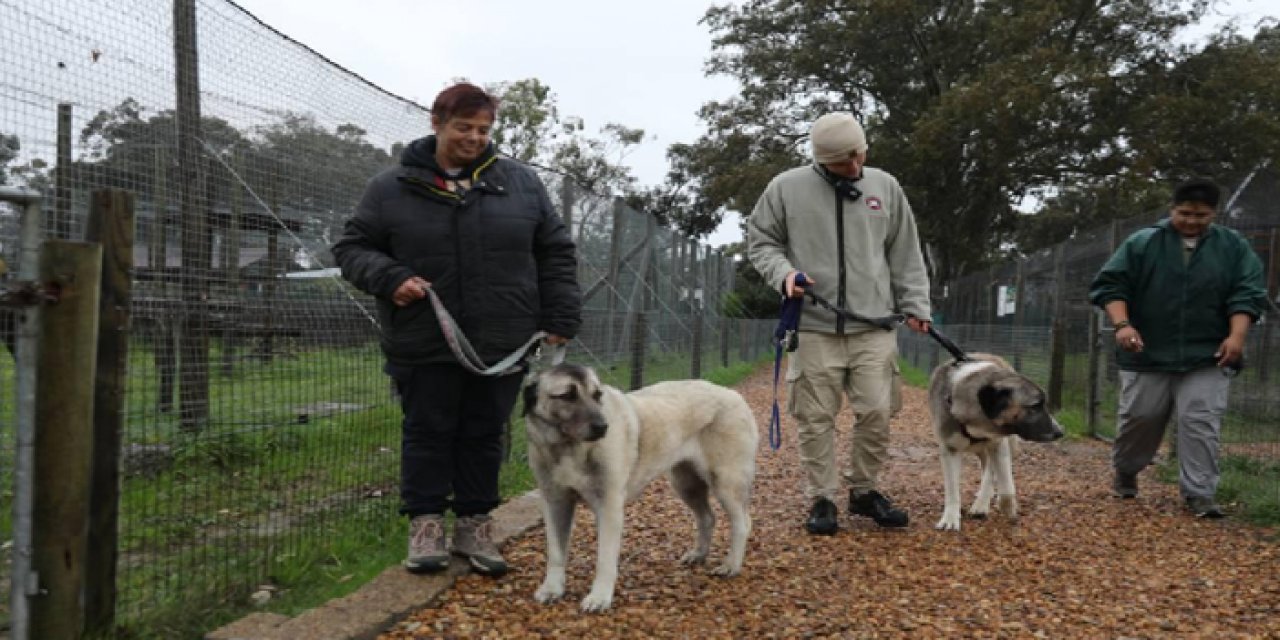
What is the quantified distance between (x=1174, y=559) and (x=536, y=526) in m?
3.19

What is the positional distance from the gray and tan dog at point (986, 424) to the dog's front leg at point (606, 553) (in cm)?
234

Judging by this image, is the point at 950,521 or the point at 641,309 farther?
the point at 641,309

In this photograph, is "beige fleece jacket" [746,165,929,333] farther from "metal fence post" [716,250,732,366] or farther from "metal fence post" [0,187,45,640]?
"metal fence post" [716,250,732,366]

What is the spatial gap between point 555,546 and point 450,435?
632 mm

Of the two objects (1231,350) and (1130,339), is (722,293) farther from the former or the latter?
(1231,350)

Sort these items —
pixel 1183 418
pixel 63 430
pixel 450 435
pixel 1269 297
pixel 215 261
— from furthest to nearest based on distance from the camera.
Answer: pixel 1269 297 → pixel 1183 418 → pixel 215 261 → pixel 450 435 → pixel 63 430

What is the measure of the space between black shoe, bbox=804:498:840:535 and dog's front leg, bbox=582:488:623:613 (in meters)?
1.64

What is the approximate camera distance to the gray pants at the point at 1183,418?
5484mm

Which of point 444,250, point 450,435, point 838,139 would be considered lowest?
point 450,435

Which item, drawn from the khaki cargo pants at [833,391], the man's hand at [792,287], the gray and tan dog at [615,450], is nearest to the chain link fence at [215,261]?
the gray and tan dog at [615,450]

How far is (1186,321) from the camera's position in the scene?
18.3ft

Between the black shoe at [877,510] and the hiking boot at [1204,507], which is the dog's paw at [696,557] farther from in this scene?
the hiking boot at [1204,507]

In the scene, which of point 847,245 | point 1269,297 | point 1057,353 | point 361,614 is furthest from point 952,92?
point 361,614

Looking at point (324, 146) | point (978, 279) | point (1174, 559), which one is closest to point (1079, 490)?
point (1174, 559)
